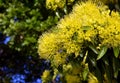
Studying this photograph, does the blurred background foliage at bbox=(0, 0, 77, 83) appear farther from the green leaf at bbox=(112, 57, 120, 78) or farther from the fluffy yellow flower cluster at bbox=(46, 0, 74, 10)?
the green leaf at bbox=(112, 57, 120, 78)

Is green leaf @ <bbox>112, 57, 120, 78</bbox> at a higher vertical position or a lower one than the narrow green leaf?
lower

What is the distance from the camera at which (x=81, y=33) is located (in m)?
3.19

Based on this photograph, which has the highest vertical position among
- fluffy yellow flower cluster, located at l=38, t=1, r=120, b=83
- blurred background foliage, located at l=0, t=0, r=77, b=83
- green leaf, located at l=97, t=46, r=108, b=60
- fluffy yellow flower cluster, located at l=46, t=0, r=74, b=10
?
blurred background foliage, located at l=0, t=0, r=77, b=83

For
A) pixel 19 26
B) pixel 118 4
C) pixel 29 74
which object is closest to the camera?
pixel 118 4

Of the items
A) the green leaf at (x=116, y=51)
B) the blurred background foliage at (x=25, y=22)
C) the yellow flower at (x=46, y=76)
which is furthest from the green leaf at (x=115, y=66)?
the blurred background foliage at (x=25, y=22)

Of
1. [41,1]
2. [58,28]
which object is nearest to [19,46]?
[41,1]

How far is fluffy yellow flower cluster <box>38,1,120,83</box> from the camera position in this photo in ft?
10.4

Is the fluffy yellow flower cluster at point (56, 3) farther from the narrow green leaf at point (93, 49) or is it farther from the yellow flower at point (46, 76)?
the narrow green leaf at point (93, 49)

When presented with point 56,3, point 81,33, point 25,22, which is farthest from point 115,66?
point 25,22

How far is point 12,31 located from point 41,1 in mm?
708


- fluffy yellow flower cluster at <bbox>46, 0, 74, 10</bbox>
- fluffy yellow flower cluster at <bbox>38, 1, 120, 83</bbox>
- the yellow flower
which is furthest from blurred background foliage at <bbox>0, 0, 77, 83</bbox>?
fluffy yellow flower cluster at <bbox>38, 1, 120, 83</bbox>

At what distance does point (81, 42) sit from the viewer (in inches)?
126

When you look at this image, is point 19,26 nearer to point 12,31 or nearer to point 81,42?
point 12,31

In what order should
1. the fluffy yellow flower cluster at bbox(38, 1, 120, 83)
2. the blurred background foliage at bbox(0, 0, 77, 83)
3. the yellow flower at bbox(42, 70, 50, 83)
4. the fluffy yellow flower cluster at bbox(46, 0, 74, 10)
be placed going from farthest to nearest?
the blurred background foliage at bbox(0, 0, 77, 83), the yellow flower at bbox(42, 70, 50, 83), the fluffy yellow flower cluster at bbox(46, 0, 74, 10), the fluffy yellow flower cluster at bbox(38, 1, 120, 83)
